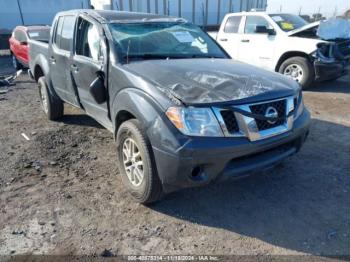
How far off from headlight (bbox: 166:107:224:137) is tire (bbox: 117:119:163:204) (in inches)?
16.8

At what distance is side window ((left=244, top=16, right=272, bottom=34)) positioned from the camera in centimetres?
824

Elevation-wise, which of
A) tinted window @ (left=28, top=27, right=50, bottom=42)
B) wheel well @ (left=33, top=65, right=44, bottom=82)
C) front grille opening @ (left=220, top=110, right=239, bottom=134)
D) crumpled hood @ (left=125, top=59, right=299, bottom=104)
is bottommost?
tinted window @ (left=28, top=27, right=50, bottom=42)

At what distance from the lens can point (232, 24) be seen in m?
8.95

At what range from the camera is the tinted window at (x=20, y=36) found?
10.3 m

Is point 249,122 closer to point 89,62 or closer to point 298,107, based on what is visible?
point 298,107

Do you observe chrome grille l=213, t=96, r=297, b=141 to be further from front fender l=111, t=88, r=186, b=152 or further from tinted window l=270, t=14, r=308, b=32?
tinted window l=270, t=14, r=308, b=32

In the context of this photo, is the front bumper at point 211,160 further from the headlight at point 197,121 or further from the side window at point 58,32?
the side window at point 58,32

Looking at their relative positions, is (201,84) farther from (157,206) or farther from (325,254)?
(325,254)

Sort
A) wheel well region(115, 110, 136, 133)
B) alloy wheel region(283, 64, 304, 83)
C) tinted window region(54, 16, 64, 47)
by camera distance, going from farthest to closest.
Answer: alloy wheel region(283, 64, 304, 83) → tinted window region(54, 16, 64, 47) → wheel well region(115, 110, 136, 133)

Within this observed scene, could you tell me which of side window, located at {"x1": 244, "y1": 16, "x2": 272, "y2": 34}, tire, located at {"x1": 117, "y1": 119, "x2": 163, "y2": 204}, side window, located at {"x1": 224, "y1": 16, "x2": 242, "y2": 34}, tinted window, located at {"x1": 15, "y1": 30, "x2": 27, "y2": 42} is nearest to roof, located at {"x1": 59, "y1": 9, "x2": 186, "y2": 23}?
tire, located at {"x1": 117, "y1": 119, "x2": 163, "y2": 204}

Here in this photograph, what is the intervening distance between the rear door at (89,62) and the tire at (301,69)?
5.29m

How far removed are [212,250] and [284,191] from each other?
122 centimetres

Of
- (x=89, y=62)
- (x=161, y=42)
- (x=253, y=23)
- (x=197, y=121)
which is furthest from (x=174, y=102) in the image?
(x=253, y=23)

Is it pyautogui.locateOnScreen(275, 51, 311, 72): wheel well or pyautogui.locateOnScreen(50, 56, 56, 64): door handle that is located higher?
pyautogui.locateOnScreen(50, 56, 56, 64): door handle
